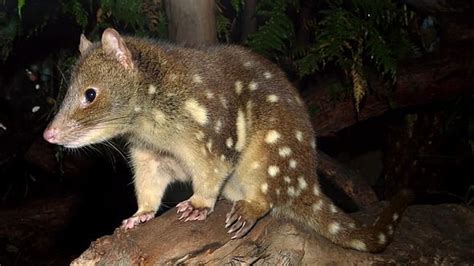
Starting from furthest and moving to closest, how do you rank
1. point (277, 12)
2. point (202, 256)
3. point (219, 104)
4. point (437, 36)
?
point (437, 36), point (277, 12), point (219, 104), point (202, 256)

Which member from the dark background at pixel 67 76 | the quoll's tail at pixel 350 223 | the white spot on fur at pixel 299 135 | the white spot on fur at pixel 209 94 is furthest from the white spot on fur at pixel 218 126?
the dark background at pixel 67 76

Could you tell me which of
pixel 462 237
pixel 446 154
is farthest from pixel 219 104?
pixel 446 154

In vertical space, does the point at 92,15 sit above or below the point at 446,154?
above

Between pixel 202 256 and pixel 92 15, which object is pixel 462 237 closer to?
pixel 202 256

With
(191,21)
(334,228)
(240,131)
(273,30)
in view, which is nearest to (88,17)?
(191,21)

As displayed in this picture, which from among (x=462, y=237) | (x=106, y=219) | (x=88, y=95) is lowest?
(x=106, y=219)

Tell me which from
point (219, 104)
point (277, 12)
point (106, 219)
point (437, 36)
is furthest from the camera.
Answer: point (106, 219)

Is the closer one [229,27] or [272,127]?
[272,127]

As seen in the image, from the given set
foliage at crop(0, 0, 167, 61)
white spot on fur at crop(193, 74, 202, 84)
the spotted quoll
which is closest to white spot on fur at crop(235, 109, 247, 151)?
the spotted quoll
